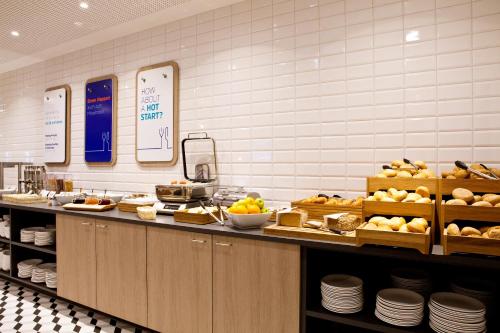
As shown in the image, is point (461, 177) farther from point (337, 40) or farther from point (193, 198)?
point (193, 198)

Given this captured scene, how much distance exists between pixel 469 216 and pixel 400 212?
30cm

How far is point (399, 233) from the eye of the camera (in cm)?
166

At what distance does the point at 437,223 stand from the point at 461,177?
30 centimetres

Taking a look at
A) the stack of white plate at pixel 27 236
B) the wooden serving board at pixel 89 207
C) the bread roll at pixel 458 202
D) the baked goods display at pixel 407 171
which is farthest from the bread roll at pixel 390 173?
the stack of white plate at pixel 27 236

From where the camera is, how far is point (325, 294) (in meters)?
1.99

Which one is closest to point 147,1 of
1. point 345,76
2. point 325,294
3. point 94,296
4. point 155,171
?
point 155,171

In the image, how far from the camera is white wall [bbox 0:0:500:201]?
2.26 m

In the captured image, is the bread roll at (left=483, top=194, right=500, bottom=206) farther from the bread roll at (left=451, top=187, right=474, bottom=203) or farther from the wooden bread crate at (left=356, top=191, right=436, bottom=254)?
the wooden bread crate at (left=356, top=191, right=436, bottom=254)

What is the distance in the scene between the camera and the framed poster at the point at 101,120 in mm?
4031

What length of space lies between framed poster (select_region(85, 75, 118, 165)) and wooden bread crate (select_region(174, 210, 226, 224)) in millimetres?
1855

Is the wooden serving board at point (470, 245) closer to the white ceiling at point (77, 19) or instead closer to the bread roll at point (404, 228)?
the bread roll at point (404, 228)

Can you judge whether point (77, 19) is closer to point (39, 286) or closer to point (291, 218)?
point (39, 286)

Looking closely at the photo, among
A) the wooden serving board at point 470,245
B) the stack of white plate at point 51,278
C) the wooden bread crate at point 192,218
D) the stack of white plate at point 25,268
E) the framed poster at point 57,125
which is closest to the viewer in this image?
the wooden serving board at point 470,245

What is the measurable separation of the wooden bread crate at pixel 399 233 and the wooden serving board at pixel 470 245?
3.1 inches
